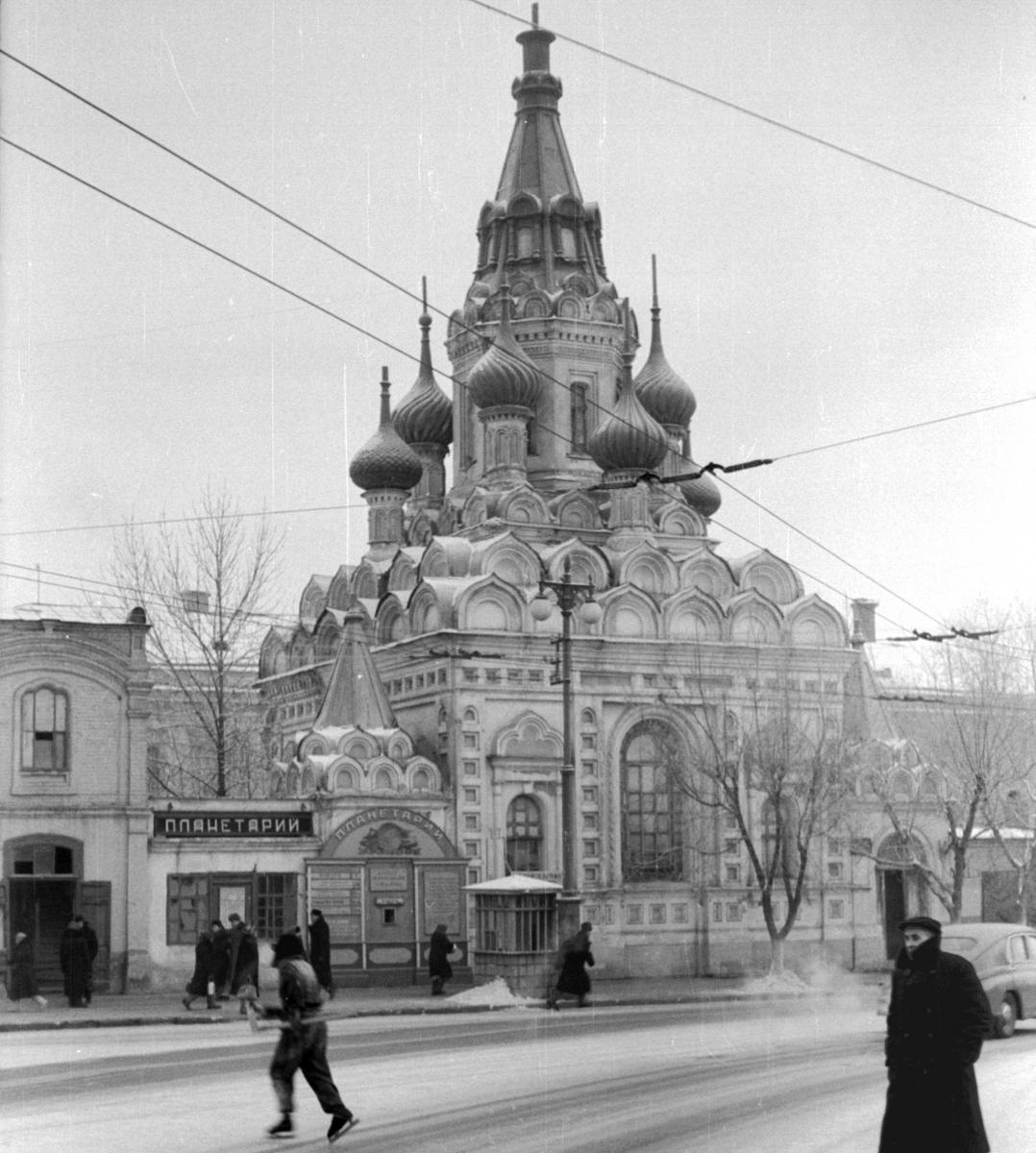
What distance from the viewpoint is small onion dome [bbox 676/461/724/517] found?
4694cm

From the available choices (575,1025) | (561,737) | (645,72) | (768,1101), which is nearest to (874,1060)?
(768,1101)

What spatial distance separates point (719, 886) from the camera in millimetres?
37562

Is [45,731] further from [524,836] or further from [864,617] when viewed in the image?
[864,617]

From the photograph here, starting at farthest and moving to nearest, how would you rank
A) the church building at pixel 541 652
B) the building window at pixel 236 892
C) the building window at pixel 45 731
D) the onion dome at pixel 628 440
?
1. the onion dome at pixel 628 440
2. the church building at pixel 541 652
3. the building window at pixel 236 892
4. the building window at pixel 45 731

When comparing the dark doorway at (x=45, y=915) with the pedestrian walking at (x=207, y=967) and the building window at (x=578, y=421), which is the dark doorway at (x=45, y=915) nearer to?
the pedestrian walking at (x=207, y=967)

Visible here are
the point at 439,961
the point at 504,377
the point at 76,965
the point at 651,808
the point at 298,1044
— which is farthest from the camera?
the point at 504,377

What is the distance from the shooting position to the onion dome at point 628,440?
4025cm

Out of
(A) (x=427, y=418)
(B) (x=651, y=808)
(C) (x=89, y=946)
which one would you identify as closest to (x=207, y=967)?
(C) (x=89, y=946)

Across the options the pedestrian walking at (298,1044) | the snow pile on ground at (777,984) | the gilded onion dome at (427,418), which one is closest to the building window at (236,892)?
the snow pile on ground at (777,984)

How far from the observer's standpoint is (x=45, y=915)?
2936cm

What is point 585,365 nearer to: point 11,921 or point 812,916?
point 812,916

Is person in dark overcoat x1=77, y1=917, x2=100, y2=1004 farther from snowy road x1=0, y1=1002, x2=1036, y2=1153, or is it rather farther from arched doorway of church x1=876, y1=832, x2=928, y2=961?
arched doorway of church x1=876, y1=832, x2=928, y2=961

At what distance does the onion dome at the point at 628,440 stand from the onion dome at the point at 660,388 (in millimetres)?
5000

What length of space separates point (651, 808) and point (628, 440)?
7462mm
